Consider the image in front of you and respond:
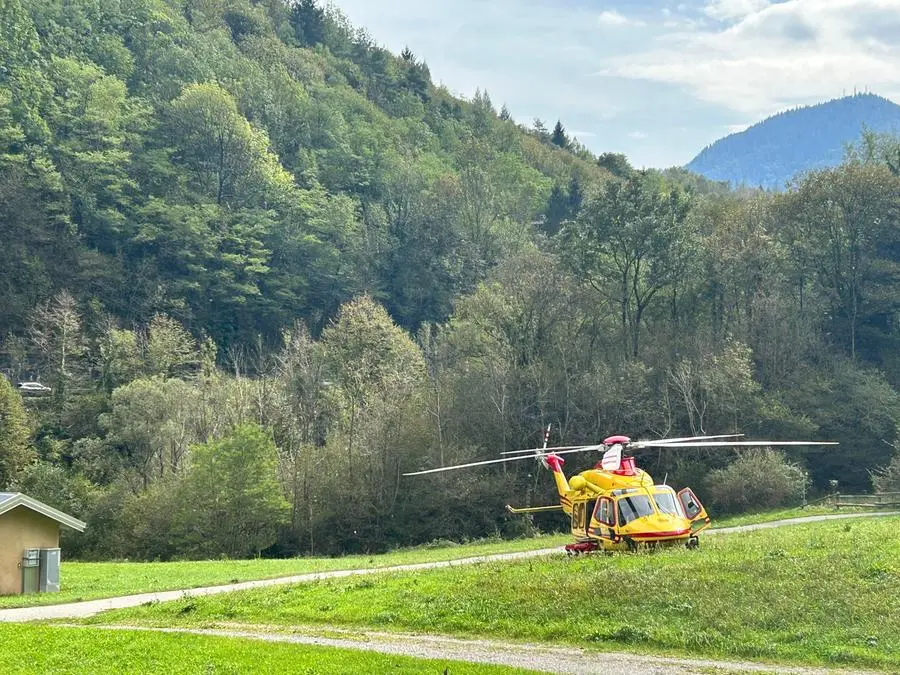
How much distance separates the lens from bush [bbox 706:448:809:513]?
45.6m

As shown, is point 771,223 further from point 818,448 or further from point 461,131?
point 461,131

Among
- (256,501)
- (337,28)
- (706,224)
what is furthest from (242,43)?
(256,501)

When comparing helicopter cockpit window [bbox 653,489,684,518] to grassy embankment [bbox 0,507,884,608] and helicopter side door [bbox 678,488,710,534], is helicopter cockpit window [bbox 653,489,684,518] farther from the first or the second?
grassy embankment [bbox 0,507,884,608]

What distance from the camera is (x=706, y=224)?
63875mm

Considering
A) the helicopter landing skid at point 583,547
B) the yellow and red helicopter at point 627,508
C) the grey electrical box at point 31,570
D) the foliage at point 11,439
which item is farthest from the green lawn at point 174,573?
the foliage at point 11,439

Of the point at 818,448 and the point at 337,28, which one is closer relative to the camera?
the point at 818,448

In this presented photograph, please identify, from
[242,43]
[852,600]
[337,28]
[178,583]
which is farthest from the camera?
[337,28]

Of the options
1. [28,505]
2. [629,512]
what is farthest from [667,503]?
[28,505]

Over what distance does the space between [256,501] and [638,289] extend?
29.1 metres

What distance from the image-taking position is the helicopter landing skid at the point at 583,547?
2431cm

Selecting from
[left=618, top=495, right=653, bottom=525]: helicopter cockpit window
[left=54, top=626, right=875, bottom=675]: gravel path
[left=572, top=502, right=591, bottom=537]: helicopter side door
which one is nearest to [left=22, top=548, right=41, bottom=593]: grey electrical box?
[left=54, top=626, right=875, bottom=675]: gravel path

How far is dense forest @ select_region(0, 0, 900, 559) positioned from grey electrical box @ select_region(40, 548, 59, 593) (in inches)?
651

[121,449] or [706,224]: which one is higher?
[706,224]

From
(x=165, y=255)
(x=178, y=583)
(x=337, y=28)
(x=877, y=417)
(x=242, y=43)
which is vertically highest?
(x=337, y=28)
